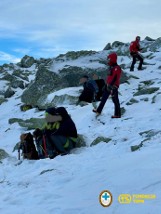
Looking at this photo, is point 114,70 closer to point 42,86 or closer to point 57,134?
point 57,134

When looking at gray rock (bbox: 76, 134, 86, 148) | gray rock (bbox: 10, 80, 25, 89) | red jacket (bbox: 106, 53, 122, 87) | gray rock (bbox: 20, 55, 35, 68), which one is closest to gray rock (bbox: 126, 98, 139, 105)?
red jacket (bbox: 106, 53, 122, 87)

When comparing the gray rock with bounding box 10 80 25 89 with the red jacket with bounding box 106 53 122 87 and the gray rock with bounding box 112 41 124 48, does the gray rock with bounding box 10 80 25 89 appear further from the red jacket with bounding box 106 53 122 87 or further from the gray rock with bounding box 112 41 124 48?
the red jacket with bounding box 106 53 122 87

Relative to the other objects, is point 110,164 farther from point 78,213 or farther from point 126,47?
point 126,47

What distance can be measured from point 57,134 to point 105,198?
441 cm

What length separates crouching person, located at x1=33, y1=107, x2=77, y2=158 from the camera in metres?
9.31

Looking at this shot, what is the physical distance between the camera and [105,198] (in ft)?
16.9

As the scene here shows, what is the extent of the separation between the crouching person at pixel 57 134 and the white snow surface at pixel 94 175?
0.37 metres

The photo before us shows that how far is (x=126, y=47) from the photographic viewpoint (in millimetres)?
39500

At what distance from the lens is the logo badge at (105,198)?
5.01 m

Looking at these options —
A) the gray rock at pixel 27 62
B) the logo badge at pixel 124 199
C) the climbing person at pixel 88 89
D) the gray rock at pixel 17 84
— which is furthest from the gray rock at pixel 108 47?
the logo badge at pixel 124 199

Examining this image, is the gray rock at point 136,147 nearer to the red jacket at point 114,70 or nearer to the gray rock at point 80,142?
the gray rock at point 80,142

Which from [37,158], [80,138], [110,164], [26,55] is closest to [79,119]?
[80,138]

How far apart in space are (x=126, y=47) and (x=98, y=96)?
83.3 feet

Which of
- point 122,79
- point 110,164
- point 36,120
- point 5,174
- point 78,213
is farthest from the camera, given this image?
point 122,79
